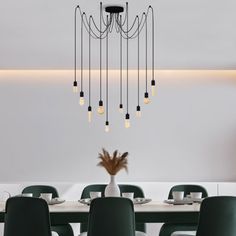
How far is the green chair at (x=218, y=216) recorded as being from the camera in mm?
4004

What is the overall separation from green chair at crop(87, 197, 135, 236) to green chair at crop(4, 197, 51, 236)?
0.36 m

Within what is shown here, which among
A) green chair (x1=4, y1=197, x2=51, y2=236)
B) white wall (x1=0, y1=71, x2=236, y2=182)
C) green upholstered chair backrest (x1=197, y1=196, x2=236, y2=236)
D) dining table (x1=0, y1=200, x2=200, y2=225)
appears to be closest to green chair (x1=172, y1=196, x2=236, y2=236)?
green upholstered chair backrest (x1=197, y1=196, x2=236, y2=236)

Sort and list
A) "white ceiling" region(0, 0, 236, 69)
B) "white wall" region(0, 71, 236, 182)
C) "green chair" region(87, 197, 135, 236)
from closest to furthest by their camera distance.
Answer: "green chair" region(87, 197, 135, 236) → "white ceiling" region(0, 0, 236, 69) → "white wall" region(0, 71, 236, 182)

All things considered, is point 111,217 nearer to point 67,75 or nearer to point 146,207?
point 146,207

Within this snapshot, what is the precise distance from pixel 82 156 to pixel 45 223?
336 centimetres

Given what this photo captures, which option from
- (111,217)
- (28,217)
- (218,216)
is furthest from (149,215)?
(28,217)

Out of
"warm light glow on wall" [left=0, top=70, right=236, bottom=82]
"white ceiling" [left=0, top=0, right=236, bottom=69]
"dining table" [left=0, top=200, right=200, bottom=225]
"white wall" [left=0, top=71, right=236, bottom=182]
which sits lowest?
"dining table" [left=0, top=200, right=200, bottom=225]

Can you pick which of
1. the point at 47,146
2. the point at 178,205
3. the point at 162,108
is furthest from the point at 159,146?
the point at 178,205

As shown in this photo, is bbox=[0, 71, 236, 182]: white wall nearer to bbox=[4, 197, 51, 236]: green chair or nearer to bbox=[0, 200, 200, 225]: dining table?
bbox=[0, 200, 200, 225]: dining table

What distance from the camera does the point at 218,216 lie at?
402 cm

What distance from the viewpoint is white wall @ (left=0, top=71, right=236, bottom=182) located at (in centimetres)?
733

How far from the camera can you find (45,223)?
13.1 feet

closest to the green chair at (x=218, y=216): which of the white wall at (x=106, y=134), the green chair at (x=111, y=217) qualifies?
the green chair at (x=111, y=217)

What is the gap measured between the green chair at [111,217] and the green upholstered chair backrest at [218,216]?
557mm
